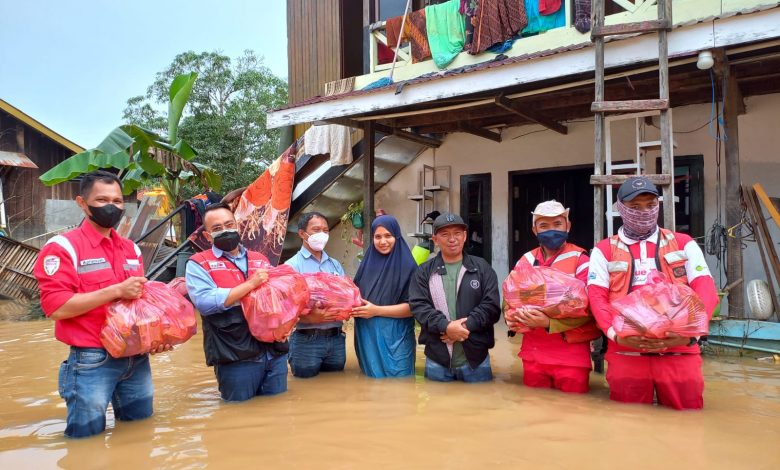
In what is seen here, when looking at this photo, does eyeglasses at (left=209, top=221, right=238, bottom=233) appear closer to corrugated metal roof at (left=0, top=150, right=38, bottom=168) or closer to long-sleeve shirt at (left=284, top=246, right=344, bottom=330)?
long-sleeve shirt at (left=284, top=246, right=344, bottom=330)

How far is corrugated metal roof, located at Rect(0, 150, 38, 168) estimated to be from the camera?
15.0 meters

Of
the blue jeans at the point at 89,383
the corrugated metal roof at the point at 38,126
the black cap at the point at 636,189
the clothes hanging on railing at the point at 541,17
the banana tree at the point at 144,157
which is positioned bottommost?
the blue jeans at the point at 89,383

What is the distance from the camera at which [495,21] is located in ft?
23.5

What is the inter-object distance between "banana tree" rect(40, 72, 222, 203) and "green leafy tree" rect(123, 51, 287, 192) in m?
5.73

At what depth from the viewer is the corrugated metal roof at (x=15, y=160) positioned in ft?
49.3

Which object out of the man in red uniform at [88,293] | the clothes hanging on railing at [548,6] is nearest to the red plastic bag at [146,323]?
the man in red uniform at [88,293]

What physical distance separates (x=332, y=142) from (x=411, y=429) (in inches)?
254

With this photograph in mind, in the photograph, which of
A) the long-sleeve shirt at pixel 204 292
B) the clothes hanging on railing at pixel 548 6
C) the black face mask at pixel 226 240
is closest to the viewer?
the long-sleeve shirt at pixel 204 292

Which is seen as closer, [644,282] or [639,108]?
[644,282]

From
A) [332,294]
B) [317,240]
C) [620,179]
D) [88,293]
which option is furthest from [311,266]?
Answer: [620,179]

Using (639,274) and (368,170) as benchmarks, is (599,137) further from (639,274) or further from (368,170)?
(368,170)

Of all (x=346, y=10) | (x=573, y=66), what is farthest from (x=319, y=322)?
(x=346, y=10)

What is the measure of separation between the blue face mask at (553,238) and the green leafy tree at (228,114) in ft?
44.7

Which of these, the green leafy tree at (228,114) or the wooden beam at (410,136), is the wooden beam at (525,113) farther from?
the green leafy tree at (228,114)
